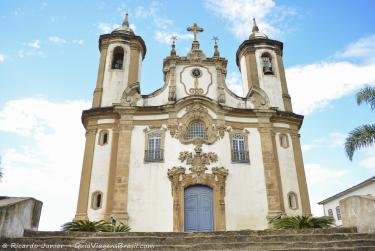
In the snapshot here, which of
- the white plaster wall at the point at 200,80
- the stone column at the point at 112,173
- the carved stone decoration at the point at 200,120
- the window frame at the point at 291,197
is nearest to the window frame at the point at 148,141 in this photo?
the carved stone decoration at the point at 200,120

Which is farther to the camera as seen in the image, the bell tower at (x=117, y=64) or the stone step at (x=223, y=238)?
the bell tower at (x=117, y=64)

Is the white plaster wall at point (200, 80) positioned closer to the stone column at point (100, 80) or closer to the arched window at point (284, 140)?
the arched window at point (284, 140)

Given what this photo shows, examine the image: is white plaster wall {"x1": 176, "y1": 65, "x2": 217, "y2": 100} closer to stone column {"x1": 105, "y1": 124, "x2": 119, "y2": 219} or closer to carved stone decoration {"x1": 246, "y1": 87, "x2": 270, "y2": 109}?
carved stone decoration {"x1": 246, "y1": 87, "x2": 270, "y2": 109}

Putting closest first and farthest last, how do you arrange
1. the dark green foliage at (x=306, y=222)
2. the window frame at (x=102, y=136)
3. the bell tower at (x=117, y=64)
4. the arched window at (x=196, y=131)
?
the dark green foliage at (x=306, y=222) → the arched window at (x=196, y=131) → the window frame at (x=102, y=136) → the bell tower at (x=117, y=64)

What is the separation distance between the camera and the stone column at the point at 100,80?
60.1ft

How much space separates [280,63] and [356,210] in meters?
13.6

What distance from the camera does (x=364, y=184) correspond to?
1010 inches

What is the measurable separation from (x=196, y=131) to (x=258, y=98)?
3989 millimetres

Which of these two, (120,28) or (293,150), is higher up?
(120,28)

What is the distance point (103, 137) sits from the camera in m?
17.0

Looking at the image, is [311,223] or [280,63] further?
[280,63]

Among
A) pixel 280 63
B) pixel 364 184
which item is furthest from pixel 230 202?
pixel 364 184

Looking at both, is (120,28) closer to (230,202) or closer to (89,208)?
(89,208)

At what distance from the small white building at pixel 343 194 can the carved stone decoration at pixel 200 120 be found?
937 cm
